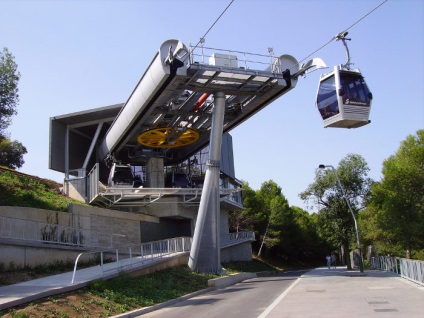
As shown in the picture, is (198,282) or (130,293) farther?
(198,282)

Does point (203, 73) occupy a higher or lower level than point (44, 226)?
higher

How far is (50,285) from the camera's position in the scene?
14195 millimetres

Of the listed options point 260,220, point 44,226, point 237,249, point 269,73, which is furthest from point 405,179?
point 260,220

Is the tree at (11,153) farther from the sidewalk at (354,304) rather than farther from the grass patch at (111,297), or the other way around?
the sidewalk at (354,304)

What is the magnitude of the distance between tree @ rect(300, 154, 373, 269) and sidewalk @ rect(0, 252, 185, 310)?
29706 millimetres

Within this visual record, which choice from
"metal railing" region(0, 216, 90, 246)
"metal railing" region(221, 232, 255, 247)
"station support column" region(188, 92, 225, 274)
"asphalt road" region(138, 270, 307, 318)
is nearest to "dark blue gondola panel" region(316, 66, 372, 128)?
"asphalt road" region(138, 270, 307, 318)

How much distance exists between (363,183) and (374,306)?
34942 millimetres

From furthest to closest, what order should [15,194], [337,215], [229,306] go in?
[337,215], [15,194], [229,306]

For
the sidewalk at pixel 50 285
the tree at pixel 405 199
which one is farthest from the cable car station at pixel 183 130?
the tree at pixel 405 199

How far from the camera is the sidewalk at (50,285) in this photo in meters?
11.9

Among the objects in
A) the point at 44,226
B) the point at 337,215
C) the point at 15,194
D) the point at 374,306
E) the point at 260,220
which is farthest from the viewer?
the point at 260,220

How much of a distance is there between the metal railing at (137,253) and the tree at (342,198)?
71.4 ft

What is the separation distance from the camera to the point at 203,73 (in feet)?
81.4

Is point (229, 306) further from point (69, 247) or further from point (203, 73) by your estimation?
point (203, 73)
